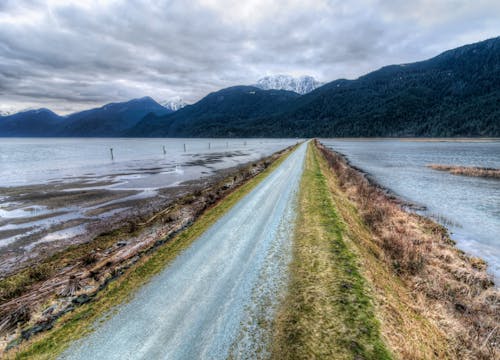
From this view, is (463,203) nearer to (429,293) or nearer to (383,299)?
(429,293)

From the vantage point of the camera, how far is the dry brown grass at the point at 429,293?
5.48 meters

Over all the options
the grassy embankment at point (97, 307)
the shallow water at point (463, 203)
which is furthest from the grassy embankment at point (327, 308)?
the shallow water at point (463, 203)

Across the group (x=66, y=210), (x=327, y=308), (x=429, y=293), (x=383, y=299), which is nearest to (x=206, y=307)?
(x=327, y=308)

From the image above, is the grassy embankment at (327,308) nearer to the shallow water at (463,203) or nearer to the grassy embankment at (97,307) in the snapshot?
the grassy embankment at (97,307)

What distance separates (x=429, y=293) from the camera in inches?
319

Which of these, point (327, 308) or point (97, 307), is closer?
point (327, 308)

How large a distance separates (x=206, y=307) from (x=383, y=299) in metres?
4.66

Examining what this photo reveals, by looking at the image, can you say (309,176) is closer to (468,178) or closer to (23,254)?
(23,254)

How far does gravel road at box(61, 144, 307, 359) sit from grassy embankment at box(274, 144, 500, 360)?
0.59 m

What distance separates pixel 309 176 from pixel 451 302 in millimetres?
18445

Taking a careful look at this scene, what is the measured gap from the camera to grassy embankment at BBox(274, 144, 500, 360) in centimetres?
508

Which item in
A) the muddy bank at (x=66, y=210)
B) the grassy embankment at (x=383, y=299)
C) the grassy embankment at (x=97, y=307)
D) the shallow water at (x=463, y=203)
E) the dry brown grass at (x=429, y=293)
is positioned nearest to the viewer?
the grassy embankment at (x=383, y=299)

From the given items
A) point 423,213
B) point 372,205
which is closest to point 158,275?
point 372,205

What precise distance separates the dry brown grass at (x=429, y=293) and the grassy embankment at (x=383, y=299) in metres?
0.03
